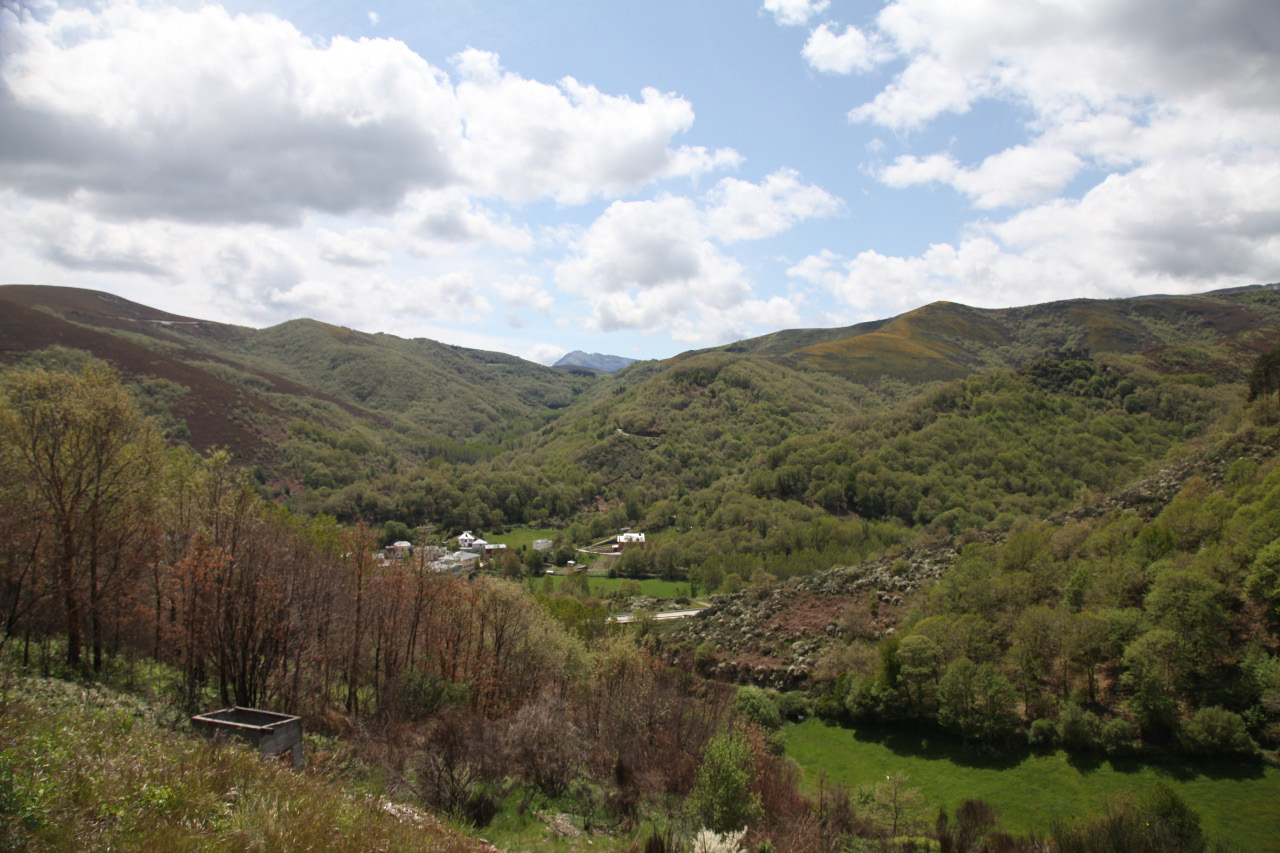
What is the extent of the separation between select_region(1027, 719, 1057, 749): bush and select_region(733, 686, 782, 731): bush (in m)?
14.1

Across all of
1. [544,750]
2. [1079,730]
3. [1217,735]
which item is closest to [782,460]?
[1079,730]

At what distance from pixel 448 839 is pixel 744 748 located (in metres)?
12.5

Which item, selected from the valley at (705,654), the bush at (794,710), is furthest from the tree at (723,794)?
the bush at (794,710)

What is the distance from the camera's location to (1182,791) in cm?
2494

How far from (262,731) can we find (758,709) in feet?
104

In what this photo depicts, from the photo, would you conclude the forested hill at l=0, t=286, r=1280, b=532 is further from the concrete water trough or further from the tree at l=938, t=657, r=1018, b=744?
the concrete water trough

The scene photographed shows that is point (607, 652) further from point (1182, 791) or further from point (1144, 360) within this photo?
point (1144, 360)

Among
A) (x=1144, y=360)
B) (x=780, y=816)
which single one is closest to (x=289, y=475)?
(x=780, y=816)

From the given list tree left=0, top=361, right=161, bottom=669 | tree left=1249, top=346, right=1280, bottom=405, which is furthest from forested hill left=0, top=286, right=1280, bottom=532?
tree left=0, top=361, right=161, bottom=669

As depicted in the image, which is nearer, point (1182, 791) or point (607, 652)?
point (1182, 791)

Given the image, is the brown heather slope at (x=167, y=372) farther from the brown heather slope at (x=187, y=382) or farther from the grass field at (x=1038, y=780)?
the grass field at (x=1038, y=780)

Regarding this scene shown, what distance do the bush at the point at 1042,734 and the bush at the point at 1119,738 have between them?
96.9 inches

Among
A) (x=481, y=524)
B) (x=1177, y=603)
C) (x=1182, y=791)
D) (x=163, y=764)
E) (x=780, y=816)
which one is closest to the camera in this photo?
(x=163, y=764)

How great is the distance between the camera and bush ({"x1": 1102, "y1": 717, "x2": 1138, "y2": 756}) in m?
27.6
